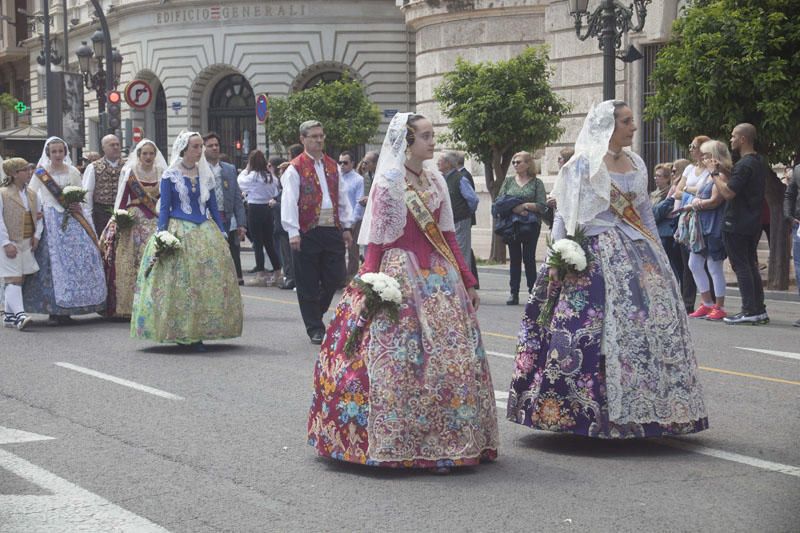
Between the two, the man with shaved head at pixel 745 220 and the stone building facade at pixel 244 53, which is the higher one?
the stone building facade at pixel 244 53

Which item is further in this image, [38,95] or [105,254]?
[38,95]

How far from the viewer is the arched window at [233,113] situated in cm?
4847

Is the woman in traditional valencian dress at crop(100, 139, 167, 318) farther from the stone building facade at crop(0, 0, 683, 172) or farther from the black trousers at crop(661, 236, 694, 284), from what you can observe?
the stone building facade at crop(0, 0, 683, 172)

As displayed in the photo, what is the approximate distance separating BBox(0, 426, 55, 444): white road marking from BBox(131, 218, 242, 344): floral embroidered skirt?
3.56 meters

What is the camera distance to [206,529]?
5.84 meters

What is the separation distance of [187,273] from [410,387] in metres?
5.38

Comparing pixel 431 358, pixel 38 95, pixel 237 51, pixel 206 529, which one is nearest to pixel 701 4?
pixel 431 358

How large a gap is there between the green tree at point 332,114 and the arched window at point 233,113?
792 centimetres

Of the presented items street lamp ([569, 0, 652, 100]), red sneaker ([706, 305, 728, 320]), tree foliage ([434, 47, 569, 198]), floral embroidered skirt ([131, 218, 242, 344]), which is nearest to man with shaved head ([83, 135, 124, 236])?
floral embroidered skirt ([131, 218, 242, 344])

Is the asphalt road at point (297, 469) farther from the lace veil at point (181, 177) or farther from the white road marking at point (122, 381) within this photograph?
the lace veil at point (181, 177)

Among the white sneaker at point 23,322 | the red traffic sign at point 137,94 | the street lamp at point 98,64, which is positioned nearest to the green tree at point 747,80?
the white sneaker at point 23,322

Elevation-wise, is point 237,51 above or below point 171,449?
above

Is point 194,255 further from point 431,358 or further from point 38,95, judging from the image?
point 38,95

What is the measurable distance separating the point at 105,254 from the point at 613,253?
8.26 m
